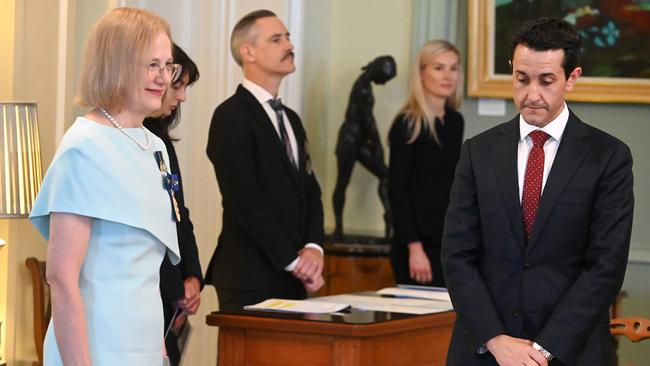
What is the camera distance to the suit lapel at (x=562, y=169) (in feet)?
10.4

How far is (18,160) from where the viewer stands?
4082 mm

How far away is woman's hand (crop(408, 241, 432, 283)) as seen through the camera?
19.7 feet

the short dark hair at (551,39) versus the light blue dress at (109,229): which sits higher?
the short dark hair at (551,39)

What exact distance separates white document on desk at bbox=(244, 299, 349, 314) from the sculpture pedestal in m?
2.25

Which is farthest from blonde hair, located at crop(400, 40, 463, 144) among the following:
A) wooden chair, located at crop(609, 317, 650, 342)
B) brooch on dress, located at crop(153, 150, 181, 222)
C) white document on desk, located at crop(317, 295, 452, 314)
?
brooch on dress, located at crop(153, 150, 181, 222)

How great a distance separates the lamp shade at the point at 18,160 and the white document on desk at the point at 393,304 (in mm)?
1276

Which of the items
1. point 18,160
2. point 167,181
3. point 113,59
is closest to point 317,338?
point 18,160

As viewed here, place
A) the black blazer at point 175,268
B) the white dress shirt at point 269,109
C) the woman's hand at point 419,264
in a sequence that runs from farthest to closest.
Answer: the woman's hand at point 419,264 → the white dress shirt at point 269,109 → the black blazer at point 175,268

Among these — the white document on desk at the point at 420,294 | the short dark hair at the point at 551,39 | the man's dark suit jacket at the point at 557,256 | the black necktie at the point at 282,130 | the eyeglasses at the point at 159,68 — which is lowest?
the white document on desk at the point at 420,294

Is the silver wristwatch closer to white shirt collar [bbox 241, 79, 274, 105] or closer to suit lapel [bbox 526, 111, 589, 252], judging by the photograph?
suit lapel [bbox 526, 111, 589, 252]

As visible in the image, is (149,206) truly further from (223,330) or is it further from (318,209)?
(318,209)

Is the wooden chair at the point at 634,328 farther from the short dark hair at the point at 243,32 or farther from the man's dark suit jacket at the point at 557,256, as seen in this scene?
the short dark hair at the point at 243,32

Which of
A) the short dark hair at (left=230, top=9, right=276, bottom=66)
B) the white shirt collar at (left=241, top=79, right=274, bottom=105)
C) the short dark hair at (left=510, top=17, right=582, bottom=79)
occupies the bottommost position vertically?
the white shirt collar at (left=241, top=79, right=274, bottom=105)

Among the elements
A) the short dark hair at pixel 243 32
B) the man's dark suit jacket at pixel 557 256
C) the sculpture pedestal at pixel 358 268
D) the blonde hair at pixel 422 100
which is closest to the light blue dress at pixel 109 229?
the man's dark suit jacket at pixel 557 256
